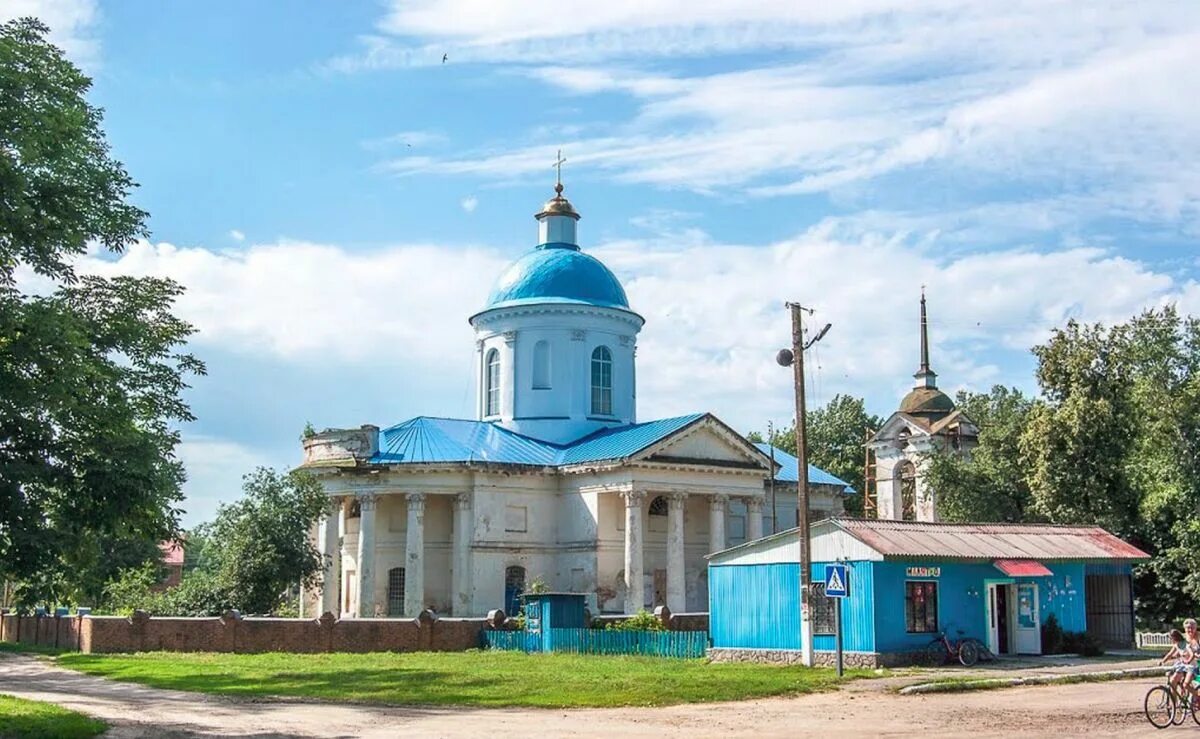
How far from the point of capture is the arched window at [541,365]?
48094 mm

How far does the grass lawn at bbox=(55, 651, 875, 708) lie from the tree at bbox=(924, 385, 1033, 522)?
63.9ft

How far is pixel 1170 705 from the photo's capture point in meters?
18.2

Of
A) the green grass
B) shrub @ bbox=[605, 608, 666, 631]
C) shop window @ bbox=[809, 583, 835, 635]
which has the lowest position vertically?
the green grass

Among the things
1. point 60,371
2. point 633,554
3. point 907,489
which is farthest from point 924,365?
Result: point 60,371

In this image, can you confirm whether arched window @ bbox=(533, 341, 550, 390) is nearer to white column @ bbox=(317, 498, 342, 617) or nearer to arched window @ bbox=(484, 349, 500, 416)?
arched window @ bbox=(484, 349, 500, 416)

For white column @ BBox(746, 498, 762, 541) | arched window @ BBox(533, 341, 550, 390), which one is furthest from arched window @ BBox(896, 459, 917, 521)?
arched window @ BBox(533, 341, 550, 390)

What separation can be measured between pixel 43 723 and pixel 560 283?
32.1 metres

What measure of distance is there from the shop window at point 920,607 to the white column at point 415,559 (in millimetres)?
18292

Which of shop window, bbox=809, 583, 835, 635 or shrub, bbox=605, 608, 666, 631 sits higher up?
shop window, bbox=809, 583, 835, 635

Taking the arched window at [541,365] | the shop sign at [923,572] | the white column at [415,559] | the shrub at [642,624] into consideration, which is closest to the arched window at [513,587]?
the white column at [415,559]

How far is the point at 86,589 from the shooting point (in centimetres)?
2139

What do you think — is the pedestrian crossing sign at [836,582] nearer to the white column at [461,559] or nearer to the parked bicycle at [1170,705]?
A: the parked bicycle at [1170,705]

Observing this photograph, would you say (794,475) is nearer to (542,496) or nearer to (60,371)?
(542,496)

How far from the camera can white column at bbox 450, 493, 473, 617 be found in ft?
140
